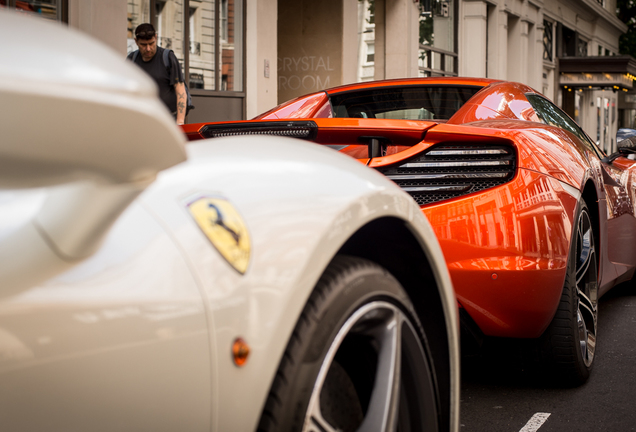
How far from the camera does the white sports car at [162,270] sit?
841 mm

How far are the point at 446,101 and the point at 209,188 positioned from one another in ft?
11.3

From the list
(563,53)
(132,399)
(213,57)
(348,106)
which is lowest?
(132,399)

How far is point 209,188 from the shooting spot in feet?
4.23

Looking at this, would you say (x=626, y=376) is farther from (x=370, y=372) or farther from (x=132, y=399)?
(x=132, y=399)

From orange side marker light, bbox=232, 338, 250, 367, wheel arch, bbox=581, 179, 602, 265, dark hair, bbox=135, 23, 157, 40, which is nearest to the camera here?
orange side marker light, bbox=232, 338, 250, 367

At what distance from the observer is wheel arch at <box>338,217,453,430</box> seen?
181 cm

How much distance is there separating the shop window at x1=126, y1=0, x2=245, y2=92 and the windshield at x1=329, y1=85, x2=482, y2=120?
564cm

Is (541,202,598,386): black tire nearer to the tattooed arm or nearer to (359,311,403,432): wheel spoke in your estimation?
(359,311,403,432): wheel spoke

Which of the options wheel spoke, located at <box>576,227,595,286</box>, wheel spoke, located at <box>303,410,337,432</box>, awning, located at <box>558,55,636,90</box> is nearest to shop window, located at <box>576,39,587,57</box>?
awning, located at <box>558,55,636,90</box>

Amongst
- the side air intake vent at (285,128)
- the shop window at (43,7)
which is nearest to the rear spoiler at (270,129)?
the side air intake vent at (285,128)

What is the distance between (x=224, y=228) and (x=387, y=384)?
0.60m

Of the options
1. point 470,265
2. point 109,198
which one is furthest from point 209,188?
point 470,265

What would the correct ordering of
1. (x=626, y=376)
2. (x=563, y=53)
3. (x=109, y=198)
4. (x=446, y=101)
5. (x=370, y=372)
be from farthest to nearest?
1. (x=563, y=53)
2. (x=446, y=101)
3. (x=626, y=376)
4. (x=370, y=372)
5. (x=109, y=198)

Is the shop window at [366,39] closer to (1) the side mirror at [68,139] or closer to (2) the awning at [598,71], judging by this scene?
(2) the awning at [598,71]
